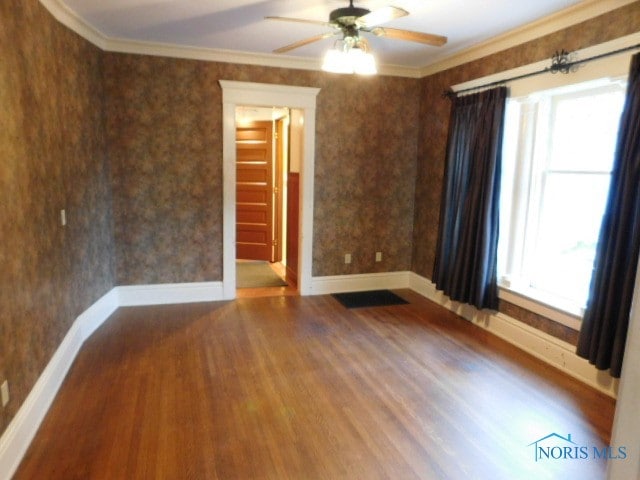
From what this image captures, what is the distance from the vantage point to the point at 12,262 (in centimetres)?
217

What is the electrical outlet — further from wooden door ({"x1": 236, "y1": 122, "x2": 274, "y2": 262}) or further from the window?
wooden door ({"x1": 236, "y1": 122, "x2": 274, "y2": 262})

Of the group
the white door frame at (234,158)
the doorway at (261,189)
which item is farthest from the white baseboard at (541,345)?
the doorway at (261,189)

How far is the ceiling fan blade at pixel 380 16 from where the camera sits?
2.25 m

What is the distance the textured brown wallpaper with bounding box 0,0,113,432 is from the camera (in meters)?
2.15

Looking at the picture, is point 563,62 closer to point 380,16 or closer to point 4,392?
point 380,16

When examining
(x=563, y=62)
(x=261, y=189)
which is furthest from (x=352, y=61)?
(x=261, y=189)

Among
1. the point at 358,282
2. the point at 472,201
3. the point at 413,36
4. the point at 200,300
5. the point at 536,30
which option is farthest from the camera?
the point at 358,282

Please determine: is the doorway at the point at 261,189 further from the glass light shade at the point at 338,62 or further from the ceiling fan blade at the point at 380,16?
the ceiling fan blade at the point at 380,16

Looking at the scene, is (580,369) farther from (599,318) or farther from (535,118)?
(535,118)

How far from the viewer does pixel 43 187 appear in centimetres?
266

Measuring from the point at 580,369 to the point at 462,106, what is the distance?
2.45m

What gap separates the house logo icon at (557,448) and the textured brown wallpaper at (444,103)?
95cm

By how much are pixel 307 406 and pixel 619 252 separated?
6.89 ft

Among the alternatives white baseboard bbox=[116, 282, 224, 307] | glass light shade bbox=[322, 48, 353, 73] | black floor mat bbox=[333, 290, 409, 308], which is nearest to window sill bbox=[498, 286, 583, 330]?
black floor mat bbox=[333, 290, 409, 308]
